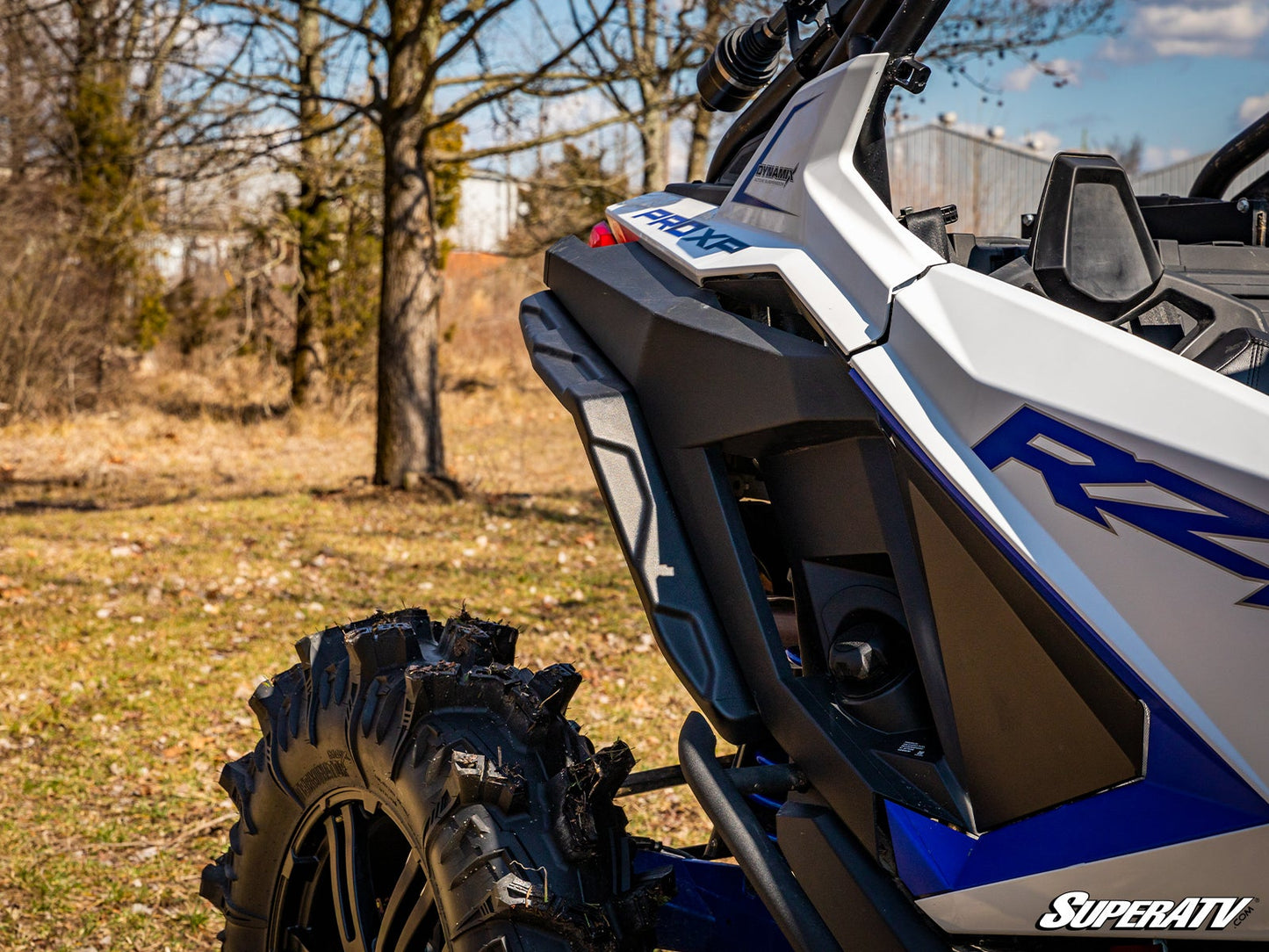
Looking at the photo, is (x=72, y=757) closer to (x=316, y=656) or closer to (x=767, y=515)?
(x=316, y=656)

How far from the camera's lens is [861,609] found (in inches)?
59.5

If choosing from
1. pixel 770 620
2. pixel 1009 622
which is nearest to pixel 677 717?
pixel 770 620

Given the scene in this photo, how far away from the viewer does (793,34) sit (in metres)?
1.88

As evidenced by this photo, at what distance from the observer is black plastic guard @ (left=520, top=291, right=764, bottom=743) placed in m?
1.53

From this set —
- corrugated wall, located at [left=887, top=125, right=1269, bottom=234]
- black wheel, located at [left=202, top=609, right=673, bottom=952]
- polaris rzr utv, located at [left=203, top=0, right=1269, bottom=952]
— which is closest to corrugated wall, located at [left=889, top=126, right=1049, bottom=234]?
corrugated wall, located at [left=887, top=125, right=1269, bottom=234]

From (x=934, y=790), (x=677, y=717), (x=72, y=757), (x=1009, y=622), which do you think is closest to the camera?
(x=1009, y=622)

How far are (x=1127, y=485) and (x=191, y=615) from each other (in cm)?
520

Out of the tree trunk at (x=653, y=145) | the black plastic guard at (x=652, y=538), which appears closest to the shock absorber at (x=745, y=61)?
the black plastic guard at (x=652, y=538)

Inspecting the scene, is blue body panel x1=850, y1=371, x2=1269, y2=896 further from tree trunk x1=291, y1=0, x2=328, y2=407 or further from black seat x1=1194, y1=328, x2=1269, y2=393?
tree trunk x1=291, y1=0, x2=328, y2=407

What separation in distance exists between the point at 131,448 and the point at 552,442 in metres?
4.21

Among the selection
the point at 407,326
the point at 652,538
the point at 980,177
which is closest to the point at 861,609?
the point at 652,538

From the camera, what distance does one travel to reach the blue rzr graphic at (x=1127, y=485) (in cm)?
102

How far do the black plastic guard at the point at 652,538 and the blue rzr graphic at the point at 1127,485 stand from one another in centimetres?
50

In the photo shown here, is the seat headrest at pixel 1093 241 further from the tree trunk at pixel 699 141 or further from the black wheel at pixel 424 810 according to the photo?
the tree trunk at pixel 699 141
